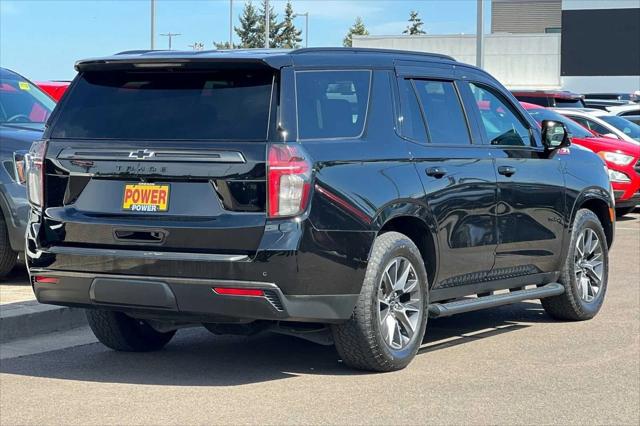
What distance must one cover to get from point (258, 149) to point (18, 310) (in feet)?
9.54

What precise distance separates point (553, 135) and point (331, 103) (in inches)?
97.4

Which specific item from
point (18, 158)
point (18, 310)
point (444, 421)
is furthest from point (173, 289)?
point (18, 158)

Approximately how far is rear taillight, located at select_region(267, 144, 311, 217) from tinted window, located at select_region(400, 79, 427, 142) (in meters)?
1.16

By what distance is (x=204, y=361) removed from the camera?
7.64m

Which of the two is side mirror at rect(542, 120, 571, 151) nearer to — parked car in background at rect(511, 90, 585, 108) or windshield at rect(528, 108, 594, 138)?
windshield at rect(528, 108, 594, 138)

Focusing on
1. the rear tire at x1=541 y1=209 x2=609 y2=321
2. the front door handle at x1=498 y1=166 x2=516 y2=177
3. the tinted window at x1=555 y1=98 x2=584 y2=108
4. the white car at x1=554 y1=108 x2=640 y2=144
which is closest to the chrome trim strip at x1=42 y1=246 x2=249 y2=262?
the front door handle at x1=498 y1=166 x2=516 y2=177

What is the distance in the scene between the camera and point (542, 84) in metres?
67.5

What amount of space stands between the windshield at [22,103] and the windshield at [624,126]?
1148 cm

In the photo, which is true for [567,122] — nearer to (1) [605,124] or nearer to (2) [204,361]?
(1) [605,124]

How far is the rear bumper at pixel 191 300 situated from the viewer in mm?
6426

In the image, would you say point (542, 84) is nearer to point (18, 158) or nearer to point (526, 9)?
point (526, 9)

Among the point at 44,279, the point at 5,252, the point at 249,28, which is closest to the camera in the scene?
the point at 44,279

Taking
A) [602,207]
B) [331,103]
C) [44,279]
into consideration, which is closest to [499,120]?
[602,207]

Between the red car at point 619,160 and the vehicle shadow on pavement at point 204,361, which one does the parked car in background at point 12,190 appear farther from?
the red car at point 619,160
